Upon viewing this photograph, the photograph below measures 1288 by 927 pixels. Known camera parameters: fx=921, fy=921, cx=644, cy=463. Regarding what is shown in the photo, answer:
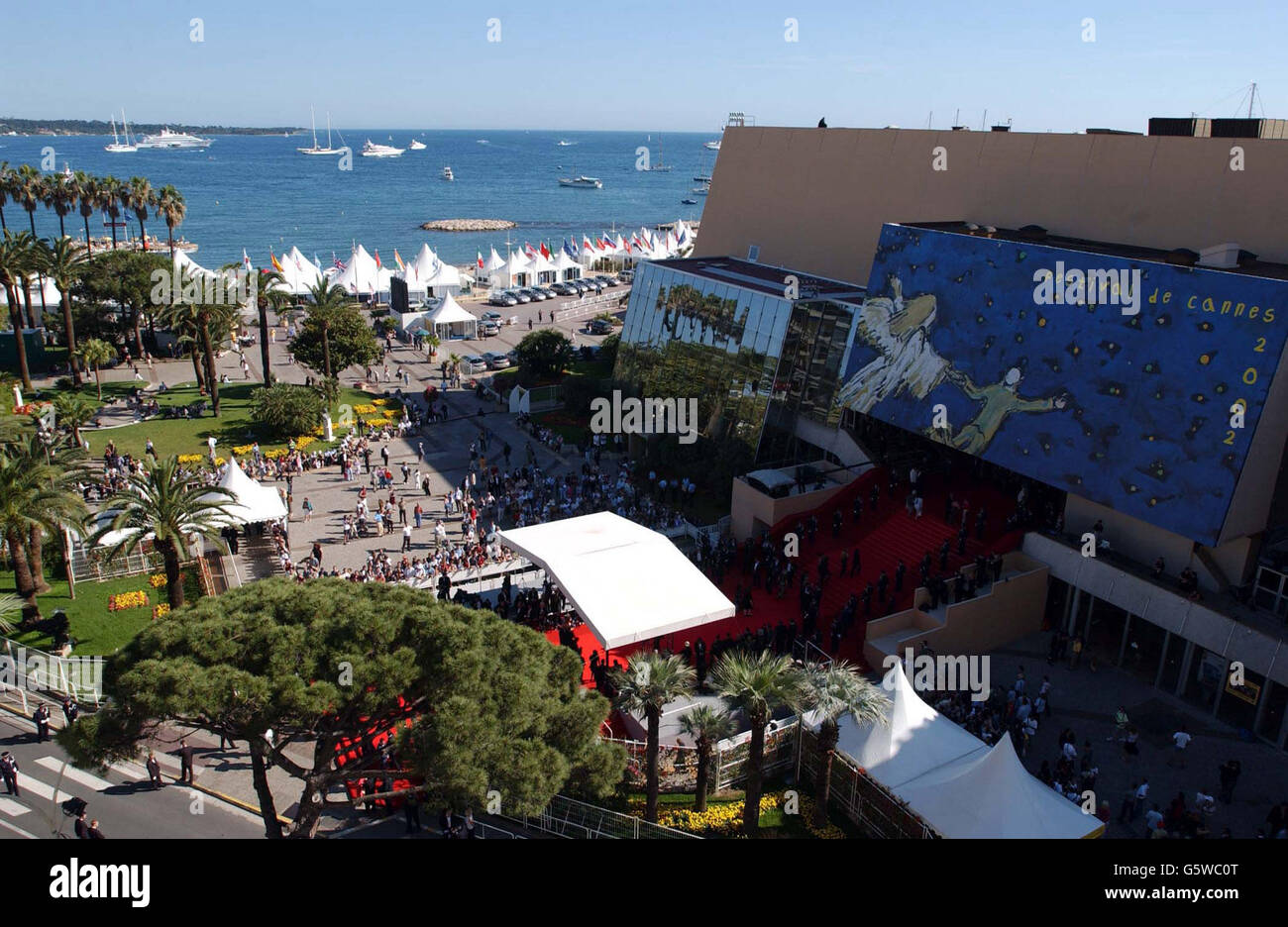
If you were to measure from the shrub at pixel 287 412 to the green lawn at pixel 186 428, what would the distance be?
31.6 inches

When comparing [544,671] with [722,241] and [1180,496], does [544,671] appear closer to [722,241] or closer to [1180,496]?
[1180,496]

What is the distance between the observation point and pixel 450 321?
63094mm

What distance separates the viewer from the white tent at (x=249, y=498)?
31.8 meters

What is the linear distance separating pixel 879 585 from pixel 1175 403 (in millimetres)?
9220

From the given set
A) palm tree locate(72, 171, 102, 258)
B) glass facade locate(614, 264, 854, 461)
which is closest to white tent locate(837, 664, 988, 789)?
glass facade locate(614, 264, 854, 461)

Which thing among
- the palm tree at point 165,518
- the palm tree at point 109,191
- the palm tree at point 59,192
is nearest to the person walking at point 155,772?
the palm tree at point 165,518

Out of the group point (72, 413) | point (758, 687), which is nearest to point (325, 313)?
point (72, 413)

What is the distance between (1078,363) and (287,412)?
110 ft

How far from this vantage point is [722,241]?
48.8 metres

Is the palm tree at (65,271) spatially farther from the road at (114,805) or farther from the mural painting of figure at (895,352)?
the mural painting of figure at (895,352)

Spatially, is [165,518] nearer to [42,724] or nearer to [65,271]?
[42,724]

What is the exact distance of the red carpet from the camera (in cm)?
2747

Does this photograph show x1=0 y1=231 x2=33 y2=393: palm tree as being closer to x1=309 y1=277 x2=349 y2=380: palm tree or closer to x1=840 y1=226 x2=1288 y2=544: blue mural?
x1=309 y1=277 x2=349 y2=380: palm tree

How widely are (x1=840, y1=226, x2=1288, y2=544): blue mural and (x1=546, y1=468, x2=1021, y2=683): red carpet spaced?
2677 mm
